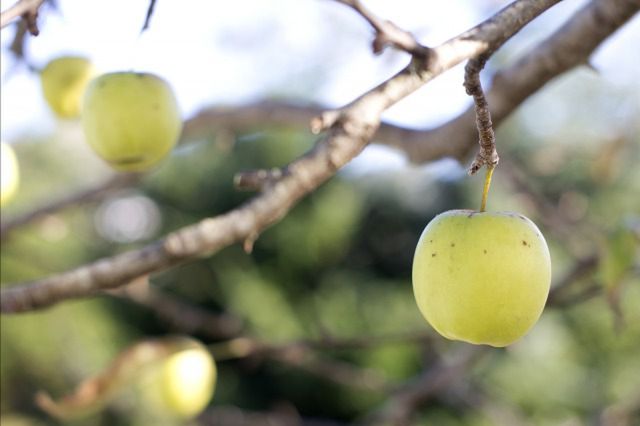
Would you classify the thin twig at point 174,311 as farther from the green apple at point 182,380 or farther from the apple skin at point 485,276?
the apple skin at point 485,276

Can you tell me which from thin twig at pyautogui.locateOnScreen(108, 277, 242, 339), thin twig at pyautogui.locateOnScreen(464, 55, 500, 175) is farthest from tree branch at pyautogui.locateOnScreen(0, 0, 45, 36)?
thin twig at pyautogui.locateOnScreen(108, 277, 242, 339)

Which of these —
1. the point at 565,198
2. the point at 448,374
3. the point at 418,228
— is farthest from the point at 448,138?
the point at 418,228

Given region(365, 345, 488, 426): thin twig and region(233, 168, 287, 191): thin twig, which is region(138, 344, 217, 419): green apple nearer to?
region(365, 345, 488, 426): thin twig

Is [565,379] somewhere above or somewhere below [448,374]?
below

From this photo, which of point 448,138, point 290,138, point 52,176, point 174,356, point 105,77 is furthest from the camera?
point 52,176

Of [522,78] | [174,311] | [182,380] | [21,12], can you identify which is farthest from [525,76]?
[174,311]

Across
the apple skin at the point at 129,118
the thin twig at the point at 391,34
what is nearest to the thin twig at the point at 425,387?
the apple skin at the point at 129,118

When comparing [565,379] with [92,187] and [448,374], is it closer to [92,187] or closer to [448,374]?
[448,374]
